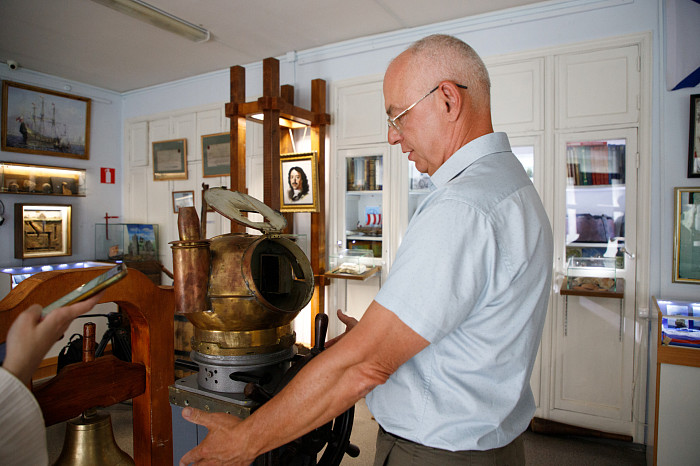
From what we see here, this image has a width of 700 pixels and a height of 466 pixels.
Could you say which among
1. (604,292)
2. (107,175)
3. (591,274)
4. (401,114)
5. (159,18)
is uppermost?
(159,18)

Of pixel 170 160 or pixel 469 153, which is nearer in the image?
pixel 469 153

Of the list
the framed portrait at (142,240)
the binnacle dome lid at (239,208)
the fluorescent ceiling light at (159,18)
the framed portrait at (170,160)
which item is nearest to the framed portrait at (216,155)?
the framed portrait at (170,160)

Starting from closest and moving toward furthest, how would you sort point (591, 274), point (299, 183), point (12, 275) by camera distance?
point (591, 274)
point (299, 183)
point (12, 275)

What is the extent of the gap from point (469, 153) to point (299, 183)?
3.28 metres

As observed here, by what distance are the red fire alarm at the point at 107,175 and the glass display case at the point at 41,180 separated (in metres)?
0.26

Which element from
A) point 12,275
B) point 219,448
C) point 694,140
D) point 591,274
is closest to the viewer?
point 219,448

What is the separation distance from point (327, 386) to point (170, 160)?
5602 mm

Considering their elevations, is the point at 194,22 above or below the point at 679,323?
above

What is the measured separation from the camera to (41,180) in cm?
550

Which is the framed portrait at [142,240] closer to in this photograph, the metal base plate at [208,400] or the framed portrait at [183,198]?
the framed portrait at [183,198]

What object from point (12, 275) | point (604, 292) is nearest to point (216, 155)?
point (12, 275)

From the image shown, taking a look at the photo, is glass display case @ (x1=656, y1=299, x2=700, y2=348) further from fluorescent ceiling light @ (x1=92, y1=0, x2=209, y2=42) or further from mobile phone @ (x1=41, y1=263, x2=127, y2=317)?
fluorescent ceiling light @ (x1=92, y1=0, x2=209, y2=42)

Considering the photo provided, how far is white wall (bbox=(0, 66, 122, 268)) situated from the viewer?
A: 17.2 ft

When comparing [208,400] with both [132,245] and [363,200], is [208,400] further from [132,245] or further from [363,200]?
[132,245]
